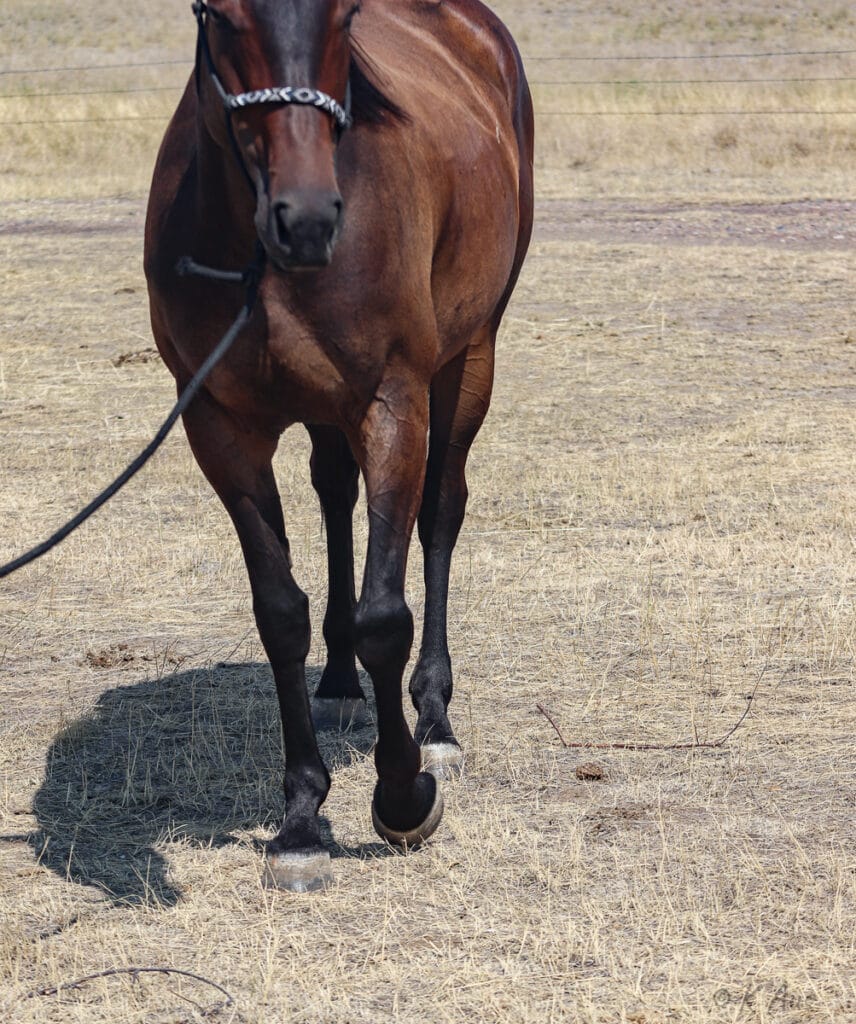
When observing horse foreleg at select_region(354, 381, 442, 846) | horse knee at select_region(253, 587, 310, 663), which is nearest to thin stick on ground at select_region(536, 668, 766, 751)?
horse foreleg at select_region(354, 381, 442, 846)

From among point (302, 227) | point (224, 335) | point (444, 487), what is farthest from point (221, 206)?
point (444, 487)

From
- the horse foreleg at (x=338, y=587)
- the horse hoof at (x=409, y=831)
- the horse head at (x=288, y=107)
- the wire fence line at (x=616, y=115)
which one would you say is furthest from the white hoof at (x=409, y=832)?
the wire fence line at (x=616, y=115)

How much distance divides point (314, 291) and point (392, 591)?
781 millimetres

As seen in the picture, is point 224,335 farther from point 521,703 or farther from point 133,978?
point 521,703

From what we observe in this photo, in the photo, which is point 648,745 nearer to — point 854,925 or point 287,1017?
point 854,925

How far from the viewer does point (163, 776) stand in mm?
4500

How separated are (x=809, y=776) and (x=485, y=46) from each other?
9.43 ft

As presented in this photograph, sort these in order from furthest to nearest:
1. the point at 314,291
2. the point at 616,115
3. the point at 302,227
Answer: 1. the point at 616,115
2. the point at 314,291
3. the point at 302,227

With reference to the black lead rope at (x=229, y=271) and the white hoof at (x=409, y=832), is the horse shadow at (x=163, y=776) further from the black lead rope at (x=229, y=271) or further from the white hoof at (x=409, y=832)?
the black lead rope at (x=229, y=271)

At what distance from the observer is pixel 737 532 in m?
6.66

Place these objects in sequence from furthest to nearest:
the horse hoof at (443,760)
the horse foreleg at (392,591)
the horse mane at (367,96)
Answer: the horse hoof at (443,760) < the horse foreleg at (392,591) < the horse mane at (367,96)

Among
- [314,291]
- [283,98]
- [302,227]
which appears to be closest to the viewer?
[302,227]

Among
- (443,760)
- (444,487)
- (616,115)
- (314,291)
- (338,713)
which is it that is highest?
(314,291)

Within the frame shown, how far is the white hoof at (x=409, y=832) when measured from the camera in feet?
12.8
